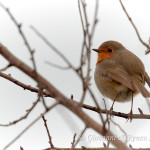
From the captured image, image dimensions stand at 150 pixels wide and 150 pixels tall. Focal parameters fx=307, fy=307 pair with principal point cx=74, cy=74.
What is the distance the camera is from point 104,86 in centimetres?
550

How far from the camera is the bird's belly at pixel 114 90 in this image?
5.29 meters

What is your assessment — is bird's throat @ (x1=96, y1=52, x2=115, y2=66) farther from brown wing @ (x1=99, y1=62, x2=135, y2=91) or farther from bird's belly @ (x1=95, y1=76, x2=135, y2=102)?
bird's belly @ (x1=95, y1=76, x2=135, y2=102)

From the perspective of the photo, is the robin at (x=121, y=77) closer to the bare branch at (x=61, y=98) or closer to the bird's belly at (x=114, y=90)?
the bird's belly at (x=114, y=90)

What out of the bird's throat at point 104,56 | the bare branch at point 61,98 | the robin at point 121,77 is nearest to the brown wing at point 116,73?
the robin at point 121,77

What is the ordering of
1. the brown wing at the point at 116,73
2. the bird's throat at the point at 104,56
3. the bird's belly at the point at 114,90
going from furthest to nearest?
1. the bird's throat at the point at 104,56
2. the bird's belly at the point at 114,90
3. the brown wing at the point at 116,73

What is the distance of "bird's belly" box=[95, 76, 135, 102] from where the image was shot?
529cm

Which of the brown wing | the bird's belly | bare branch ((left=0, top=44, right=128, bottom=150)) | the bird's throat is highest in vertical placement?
the bird's throat

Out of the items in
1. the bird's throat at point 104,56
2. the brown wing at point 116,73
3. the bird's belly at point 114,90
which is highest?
the bird's throat at point 104,56

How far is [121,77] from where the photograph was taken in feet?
17.3

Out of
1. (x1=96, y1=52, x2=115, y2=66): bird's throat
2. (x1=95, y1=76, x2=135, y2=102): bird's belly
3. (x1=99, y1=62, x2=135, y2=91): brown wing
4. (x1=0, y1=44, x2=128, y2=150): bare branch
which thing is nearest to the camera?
(x1=0, y1=44, x2=128, y2=150): bare branch

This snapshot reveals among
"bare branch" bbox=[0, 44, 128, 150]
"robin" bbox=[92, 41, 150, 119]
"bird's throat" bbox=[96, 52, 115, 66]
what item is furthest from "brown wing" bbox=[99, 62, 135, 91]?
"bare branch" bbox=[0, 44, 128, 150]

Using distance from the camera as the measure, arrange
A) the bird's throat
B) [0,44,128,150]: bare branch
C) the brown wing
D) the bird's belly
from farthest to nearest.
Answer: the bird's throat
the bird's belly
the brown wing
[0,44,128,150]: bare branch

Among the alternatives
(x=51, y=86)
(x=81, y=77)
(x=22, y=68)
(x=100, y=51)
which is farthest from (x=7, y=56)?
(x=100, y=51)

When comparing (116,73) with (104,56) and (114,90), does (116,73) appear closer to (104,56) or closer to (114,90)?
(114,90)
